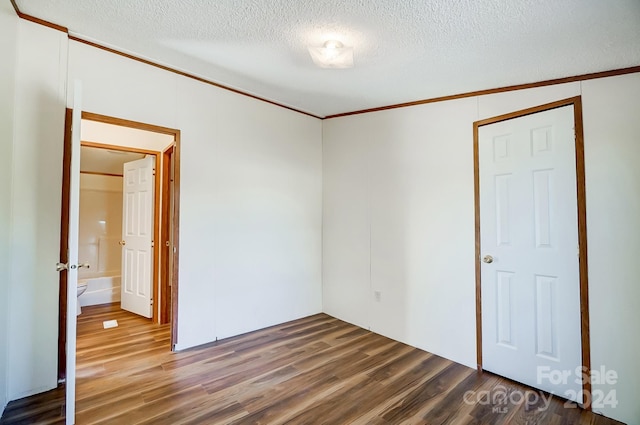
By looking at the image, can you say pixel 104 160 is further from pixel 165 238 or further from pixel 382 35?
pixel 382 35

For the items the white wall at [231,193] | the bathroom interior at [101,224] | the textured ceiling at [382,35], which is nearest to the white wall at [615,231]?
the textured ceiling at [382,35]

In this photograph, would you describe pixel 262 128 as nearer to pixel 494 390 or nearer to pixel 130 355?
pixel 130 355

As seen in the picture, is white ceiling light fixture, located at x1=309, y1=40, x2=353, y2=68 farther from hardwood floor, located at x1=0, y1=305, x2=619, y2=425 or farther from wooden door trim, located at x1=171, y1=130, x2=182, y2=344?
hardwood floor, located at x1=0, y1=305, x2=619, y2=425

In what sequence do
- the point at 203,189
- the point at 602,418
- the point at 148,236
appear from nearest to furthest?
1. the point at 602,418
2. the point at 203,189
3. the point at 148,236

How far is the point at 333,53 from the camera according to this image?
215 centimetres

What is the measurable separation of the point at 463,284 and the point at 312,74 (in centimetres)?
233

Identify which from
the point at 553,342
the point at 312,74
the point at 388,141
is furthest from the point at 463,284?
the point at 312,74

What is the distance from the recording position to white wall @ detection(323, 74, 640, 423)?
6.68 ft

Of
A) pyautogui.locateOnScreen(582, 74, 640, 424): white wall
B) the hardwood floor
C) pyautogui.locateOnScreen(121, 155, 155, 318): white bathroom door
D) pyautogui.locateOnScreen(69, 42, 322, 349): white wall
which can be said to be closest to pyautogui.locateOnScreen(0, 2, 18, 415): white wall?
pyautogui.locateOnScreen(69, 42, 322, 349): white wall

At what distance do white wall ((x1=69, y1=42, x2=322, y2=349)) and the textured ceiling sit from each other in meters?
0.30

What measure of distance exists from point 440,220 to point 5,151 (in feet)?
10.8

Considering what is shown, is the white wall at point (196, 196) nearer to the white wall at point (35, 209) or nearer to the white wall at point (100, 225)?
the white wall at point (35, 209)

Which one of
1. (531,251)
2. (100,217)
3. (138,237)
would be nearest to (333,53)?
(531,251)

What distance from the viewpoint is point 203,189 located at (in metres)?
2.98
